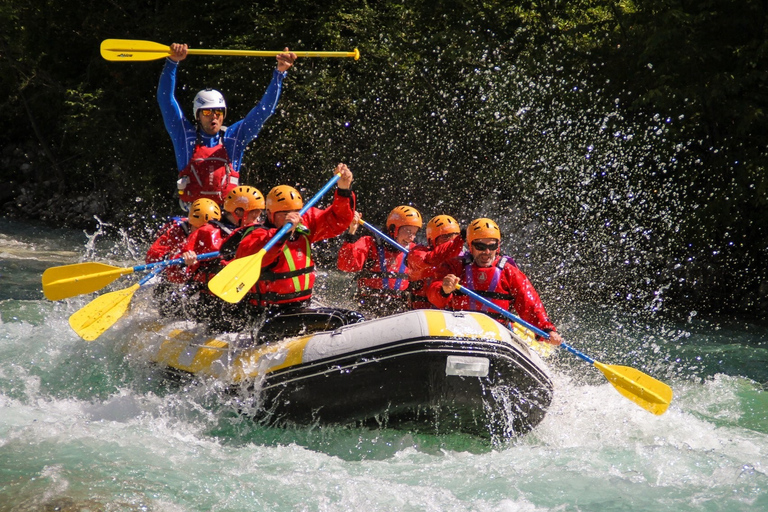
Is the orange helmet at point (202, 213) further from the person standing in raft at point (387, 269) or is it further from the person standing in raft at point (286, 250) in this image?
the person standing in raft at point (387, 269)

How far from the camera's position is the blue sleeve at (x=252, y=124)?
688 centimetres

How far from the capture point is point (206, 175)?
22.3ft

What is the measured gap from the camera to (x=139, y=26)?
15648 mm

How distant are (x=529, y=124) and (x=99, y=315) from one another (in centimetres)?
709

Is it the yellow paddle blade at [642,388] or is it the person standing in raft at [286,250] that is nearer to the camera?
the yellow paddle blade at [642,388]

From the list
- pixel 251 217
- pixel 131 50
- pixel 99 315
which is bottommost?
pixel 99 315

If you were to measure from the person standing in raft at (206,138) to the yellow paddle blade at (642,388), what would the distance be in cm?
351

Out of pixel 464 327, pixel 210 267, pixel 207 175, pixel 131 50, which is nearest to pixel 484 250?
pixel 464 327

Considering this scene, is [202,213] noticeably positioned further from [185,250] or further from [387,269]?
[387,269]

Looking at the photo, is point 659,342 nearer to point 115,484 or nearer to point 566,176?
point 566,176

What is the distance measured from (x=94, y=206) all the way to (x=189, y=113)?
2.66 metres

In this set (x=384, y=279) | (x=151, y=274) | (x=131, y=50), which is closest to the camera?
(x=151, y=274)

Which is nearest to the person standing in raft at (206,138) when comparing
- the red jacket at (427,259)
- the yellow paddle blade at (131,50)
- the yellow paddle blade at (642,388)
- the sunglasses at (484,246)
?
the yellow paddle blade at (131,50)

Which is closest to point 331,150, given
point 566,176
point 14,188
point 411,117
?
point 411,117
